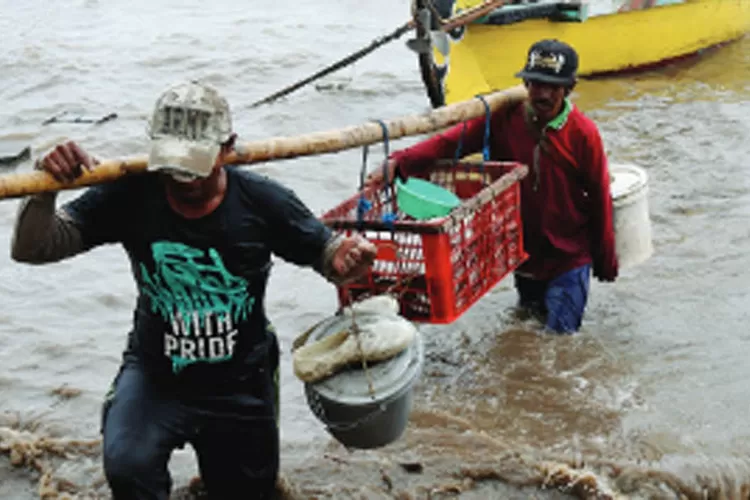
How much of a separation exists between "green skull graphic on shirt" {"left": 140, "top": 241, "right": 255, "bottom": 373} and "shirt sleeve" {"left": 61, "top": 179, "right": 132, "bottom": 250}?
15 centimetres

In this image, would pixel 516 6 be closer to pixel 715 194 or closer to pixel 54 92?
pixel 715 194

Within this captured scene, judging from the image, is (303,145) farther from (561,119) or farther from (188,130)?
(561,119)

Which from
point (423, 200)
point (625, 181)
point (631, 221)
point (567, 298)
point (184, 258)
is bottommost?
point (567, 298)

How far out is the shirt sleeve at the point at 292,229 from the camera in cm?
309

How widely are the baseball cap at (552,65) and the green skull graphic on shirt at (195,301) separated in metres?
2.15

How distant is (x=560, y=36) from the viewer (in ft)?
36.4

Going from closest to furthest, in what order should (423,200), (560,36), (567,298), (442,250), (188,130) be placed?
(188,130) → (442,250) → (423,200) → (567,298) → (560,36)

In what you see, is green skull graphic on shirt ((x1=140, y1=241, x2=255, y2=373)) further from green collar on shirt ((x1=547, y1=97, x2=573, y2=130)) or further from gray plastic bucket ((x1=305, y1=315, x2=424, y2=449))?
green collar on shirt ((x1=547, y1=97, x2=573, y2=130))

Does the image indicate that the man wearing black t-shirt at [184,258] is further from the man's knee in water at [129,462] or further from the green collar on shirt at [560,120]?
the green collar on shirt at [560,120]

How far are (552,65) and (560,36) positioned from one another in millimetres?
6779

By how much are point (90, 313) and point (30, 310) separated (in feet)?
1.26

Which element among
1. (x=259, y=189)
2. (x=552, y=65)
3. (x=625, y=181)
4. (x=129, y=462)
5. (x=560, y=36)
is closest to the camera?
(x=129, y=462)

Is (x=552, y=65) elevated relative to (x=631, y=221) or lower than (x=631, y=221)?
elevated

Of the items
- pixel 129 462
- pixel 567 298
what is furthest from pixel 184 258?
pixel 567 298
